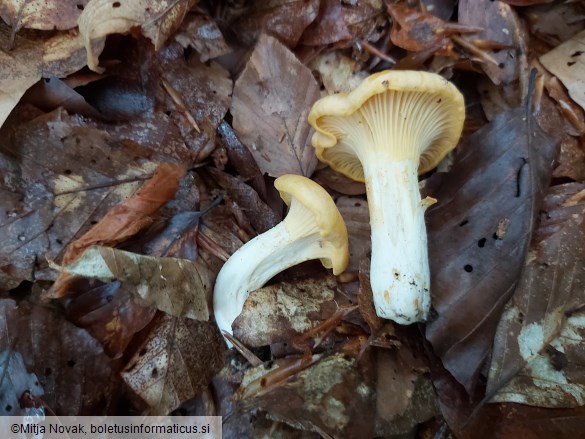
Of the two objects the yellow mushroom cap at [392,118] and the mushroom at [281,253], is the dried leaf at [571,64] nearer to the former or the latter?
the yellow mushroom cap at [392,118]

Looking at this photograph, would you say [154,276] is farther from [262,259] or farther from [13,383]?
[13,383]

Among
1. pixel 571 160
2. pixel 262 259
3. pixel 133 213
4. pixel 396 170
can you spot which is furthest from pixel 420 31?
pixel 133 213

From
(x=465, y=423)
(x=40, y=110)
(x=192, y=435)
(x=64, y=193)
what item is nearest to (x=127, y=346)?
(x=192, y=435)

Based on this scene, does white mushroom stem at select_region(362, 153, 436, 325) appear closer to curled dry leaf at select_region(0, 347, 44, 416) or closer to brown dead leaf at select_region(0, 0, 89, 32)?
curled dry leaf at select_region(0, 347, 44, 416)

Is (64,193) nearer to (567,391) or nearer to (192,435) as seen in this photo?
(192,435)

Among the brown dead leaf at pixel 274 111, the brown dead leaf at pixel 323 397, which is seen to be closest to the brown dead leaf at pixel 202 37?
the brown dead leaf at pixel 274 111

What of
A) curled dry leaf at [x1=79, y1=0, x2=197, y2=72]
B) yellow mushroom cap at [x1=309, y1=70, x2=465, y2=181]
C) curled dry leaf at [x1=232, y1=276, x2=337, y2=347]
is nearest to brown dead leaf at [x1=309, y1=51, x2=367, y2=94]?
yellow mushroom cap at [x1=309, y1=70, x2=465, y2=181]
